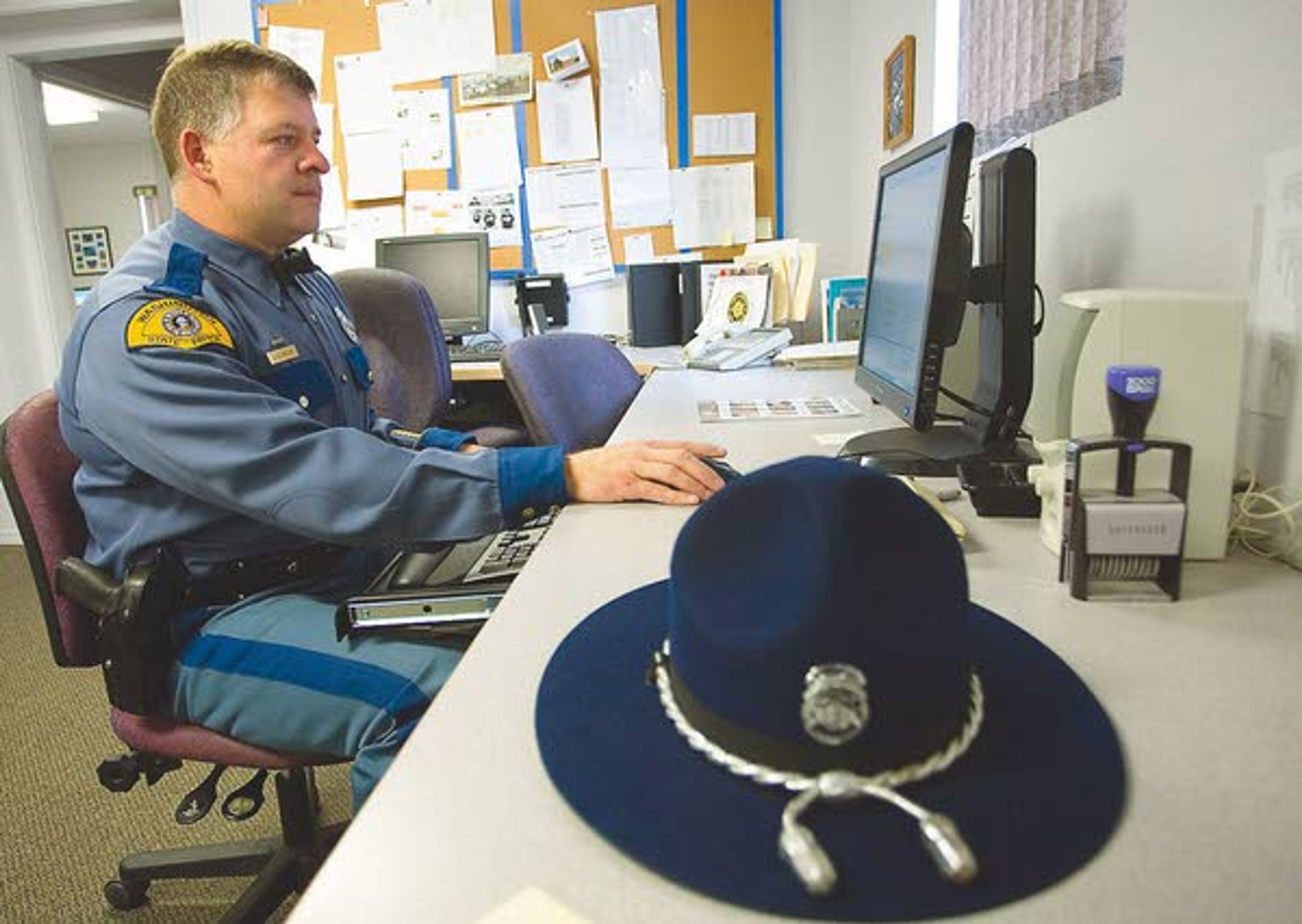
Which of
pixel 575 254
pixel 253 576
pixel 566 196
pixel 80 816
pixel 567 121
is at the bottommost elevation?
pixel 80 816

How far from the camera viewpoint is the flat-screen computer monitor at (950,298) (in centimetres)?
95

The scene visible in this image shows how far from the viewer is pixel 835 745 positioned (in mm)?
427

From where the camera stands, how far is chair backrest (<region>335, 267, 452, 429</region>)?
2.22 m

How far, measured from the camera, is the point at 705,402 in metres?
1.76

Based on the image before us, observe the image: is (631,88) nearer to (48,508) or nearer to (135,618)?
(48,508)

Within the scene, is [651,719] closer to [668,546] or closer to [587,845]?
[587,845]

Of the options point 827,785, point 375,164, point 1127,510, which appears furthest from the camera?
point 375,164

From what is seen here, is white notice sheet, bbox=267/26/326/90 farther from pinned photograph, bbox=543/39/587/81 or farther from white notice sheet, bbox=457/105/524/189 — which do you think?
pinned photograph, bbox=543/39/587/81

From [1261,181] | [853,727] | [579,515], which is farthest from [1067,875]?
[1261,181]

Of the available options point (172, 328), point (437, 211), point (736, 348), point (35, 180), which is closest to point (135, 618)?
point (172, 328)

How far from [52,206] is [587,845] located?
4.32 m

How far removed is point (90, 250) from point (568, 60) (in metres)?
→ 6.62

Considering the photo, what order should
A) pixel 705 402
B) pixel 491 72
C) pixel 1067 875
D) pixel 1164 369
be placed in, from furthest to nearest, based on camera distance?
pixel 491 72
pixel 705 402
pixel 1164 369
pixel 1067 875

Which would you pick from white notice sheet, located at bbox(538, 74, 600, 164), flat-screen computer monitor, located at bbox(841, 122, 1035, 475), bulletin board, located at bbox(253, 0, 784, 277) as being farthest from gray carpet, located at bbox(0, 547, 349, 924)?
white notice sheet, located at bbox(538, 74, 600, 164)
